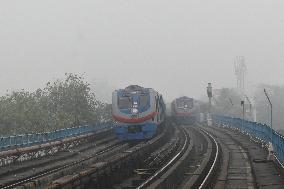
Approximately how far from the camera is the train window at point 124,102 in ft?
104

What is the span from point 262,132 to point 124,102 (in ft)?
31.3

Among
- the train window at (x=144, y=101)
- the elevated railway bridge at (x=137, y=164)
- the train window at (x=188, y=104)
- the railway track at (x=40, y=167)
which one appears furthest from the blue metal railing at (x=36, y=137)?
the train window at (x=188, y=104)

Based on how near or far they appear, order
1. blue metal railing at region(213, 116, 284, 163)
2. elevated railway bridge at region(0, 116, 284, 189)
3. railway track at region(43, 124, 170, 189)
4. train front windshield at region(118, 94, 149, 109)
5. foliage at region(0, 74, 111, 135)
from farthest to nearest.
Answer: foliage at region(0, 74, 111, 135)
train front windshield at region(118, 94, 149, 109)
blue metal railing at region(213, 116, 284, 163)
elevated railway bridge at region(0, 116, 284, 189)
railway track at region(43, 124, 170, 189)

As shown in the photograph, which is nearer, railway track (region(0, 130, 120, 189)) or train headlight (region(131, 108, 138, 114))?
railway track (region(0, 130, 120, 189))

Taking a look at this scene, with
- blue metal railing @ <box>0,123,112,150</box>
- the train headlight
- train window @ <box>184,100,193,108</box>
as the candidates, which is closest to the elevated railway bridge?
blue metal railing @ <box>0,123,112,150</box>

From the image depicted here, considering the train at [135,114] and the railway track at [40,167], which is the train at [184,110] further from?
the railway track at [40,167]

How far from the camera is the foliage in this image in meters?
43.8

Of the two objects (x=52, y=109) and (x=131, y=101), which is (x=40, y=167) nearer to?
(x=131, y=101)

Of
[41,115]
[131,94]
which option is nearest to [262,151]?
[131,94]

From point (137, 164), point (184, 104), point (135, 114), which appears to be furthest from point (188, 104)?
point (137, 164)

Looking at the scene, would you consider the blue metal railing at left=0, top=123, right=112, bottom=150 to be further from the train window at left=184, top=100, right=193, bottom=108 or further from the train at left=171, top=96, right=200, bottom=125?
the train window at left=184, top=100, right=193, bottom=108

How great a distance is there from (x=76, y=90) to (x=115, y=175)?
34.7 m

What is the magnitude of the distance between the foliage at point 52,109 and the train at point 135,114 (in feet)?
45.9

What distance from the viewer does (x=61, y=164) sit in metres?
22.5
